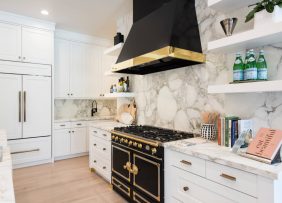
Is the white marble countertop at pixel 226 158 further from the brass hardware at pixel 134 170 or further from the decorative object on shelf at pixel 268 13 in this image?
the decorative object on shelf at pixel 268 13

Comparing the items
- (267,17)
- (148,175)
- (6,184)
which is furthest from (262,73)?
(6,184)

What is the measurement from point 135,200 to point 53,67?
3.04 m

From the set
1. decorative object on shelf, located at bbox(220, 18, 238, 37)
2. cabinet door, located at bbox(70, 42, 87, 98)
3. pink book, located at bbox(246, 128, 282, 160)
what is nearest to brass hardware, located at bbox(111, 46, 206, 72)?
decorative object on shelf, located at bbox(220, 18, 238, 37)

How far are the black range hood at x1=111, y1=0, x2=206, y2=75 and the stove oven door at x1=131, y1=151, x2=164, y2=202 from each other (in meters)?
1.09

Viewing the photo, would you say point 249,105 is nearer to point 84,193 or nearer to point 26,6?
point 84,193

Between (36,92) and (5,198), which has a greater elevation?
(36,92)

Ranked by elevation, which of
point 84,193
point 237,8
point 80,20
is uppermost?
point 80,20

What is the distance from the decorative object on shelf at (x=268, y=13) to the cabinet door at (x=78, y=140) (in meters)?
3.81

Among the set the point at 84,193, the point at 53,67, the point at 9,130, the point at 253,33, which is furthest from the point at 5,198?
the point at 53,67

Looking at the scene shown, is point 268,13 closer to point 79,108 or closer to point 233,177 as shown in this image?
point 233,177

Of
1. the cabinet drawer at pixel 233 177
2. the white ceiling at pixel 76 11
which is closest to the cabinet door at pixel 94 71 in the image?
the white ceiling at pixel 76 11

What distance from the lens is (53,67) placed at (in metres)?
3.86

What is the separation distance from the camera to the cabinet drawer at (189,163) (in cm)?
149

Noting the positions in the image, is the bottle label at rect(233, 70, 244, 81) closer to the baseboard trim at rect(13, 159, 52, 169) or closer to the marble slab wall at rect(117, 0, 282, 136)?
the marble slab wall at rect(117, 0, 282, 136)
